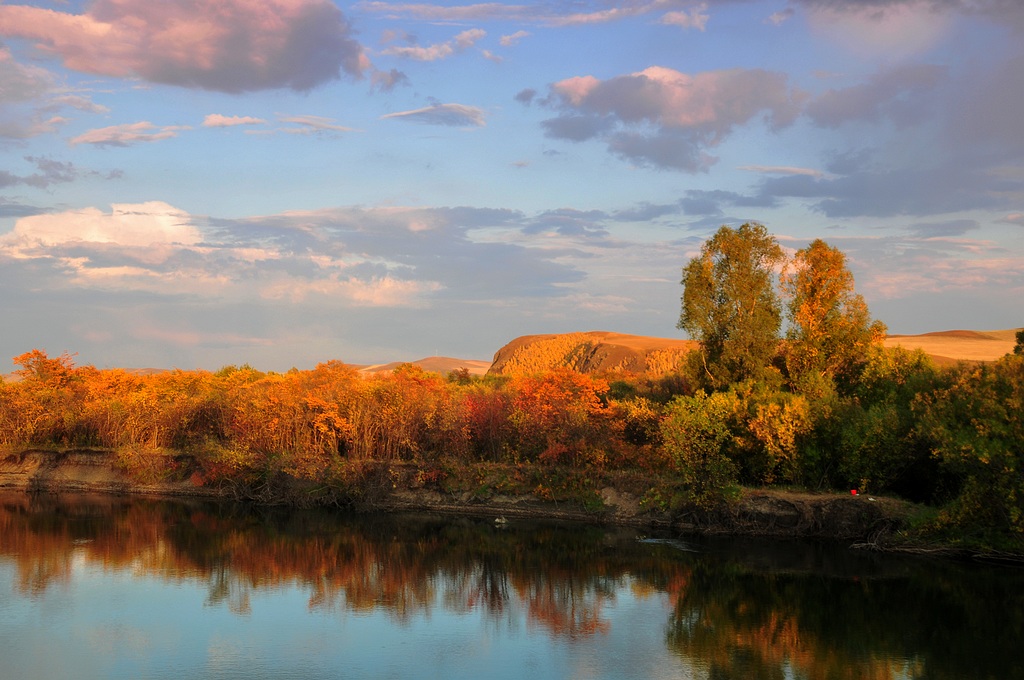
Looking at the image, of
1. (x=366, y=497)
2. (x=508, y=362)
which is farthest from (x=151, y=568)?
(x=508, y=362)

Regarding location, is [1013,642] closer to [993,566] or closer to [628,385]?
[993,566]

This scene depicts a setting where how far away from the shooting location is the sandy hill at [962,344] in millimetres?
89188

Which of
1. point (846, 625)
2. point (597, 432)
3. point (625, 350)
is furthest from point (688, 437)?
point (625, 350)

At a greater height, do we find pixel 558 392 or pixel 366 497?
pixel 558 392

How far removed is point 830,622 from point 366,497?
92.9 ft

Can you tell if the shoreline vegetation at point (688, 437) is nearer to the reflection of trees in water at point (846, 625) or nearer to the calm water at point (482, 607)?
the calm water at point (482, 607)

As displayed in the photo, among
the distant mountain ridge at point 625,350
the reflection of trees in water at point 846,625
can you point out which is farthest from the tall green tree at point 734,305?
the distant mountain ridge at point 625,350

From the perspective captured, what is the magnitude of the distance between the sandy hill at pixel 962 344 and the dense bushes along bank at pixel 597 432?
43.7m

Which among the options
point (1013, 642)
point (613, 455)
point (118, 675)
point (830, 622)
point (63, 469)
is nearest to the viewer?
point (118, 675)

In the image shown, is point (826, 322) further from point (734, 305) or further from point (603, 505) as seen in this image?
point (603, 505)

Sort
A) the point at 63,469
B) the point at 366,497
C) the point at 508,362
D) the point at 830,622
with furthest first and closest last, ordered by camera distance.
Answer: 1. the point at 508,362
2. the point at 63,469
3. the point at 366,497
4. the point at 830,622

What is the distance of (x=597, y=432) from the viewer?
4647cm

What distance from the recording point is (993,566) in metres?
33.8

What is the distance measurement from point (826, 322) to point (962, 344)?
64.4 m
